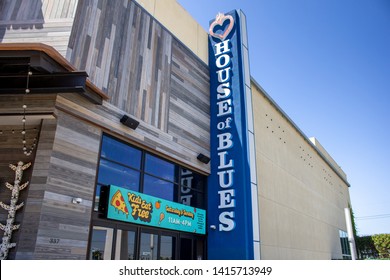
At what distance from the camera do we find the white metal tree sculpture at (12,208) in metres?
6.48

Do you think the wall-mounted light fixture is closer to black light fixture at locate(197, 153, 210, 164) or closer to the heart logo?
black light fixture at locate(197, 153, 210, 164)

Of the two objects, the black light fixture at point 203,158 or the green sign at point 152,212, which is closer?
the green sign at point 152,212

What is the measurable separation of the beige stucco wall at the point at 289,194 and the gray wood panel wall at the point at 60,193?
346 inches

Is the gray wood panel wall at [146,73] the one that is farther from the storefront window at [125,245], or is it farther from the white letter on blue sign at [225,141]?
the storefront window at [125,245]

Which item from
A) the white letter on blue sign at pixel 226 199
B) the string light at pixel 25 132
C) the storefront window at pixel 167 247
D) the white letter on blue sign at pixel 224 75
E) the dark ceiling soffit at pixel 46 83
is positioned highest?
the white letter on blue sign at pixel 224 75

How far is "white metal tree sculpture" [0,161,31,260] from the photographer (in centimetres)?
648

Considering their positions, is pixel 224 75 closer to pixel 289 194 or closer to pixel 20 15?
pixel 20 15

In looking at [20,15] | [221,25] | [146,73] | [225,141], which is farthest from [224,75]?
[20,15]

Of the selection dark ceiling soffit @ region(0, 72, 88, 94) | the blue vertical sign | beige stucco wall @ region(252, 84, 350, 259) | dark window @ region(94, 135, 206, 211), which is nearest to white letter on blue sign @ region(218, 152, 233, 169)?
the blue vertical sign

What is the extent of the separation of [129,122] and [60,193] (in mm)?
2941

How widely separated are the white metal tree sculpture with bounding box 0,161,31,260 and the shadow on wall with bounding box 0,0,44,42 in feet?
11.5

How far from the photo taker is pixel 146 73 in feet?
35.2

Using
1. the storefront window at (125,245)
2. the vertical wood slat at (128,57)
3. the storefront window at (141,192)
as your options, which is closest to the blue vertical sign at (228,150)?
the storefront window at (141,192)

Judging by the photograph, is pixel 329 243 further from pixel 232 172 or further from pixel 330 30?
pixel 330 30
